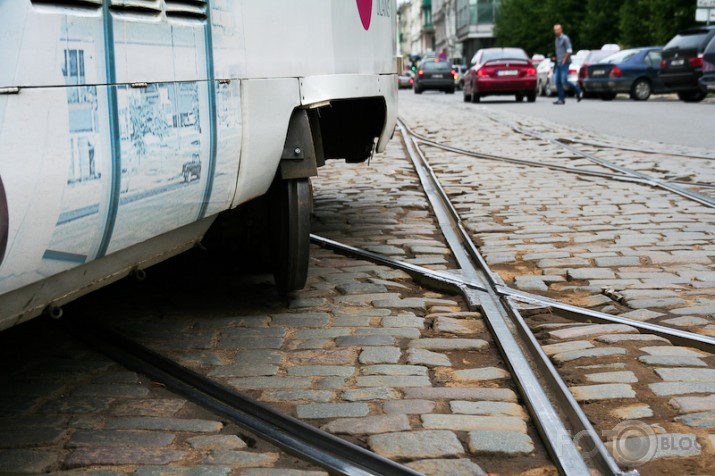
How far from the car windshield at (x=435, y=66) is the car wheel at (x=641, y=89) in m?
17.9

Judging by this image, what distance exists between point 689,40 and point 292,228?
2281cm

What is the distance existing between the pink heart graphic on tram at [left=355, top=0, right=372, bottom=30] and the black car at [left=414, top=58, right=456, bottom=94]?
133 feet

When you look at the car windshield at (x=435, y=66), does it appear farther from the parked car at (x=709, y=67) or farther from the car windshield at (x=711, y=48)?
the car windshield at (x=711, y=48)

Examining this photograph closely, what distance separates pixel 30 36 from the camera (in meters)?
2.66

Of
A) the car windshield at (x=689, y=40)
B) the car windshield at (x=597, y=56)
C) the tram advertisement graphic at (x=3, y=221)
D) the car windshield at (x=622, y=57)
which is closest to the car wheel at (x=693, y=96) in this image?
the car windshield at (x=689, y=40)

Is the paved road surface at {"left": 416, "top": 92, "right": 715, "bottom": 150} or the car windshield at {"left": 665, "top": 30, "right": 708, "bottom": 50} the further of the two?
the car windshield at {"left": 665, "top": 30, "right": 708, "bottom": 50}

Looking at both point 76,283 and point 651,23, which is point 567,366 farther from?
point 651,23

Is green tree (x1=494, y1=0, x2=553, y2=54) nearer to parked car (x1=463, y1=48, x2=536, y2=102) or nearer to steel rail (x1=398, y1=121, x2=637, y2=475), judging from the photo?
parked car (x1=463, y1=48, x2=536, y2=102)

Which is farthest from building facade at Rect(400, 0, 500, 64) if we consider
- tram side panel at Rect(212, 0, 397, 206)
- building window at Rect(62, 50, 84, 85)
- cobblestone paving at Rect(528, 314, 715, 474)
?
building window at Rect(62, 50, 84, 85)

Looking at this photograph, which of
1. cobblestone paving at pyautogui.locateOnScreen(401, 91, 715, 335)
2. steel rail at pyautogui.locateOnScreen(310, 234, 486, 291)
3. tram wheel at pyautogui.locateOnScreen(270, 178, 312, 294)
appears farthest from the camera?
steel rail at pyautogui.locateOnScreen(310, 234, 486, 291)

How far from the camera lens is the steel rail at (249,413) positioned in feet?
9.57

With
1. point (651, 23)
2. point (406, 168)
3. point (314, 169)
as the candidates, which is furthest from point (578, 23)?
point (314, 169)

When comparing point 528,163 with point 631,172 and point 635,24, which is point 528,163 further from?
point 635,24

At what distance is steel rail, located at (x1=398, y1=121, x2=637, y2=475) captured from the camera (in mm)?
2879
